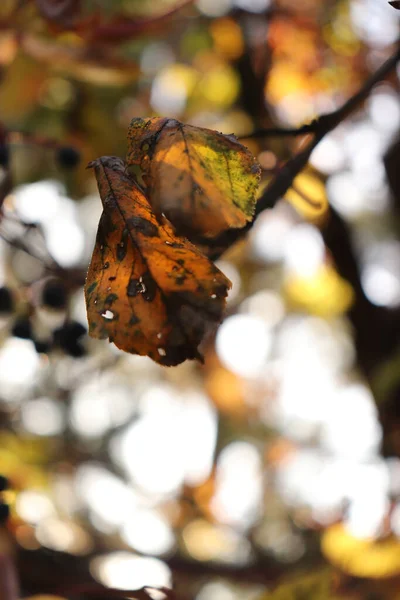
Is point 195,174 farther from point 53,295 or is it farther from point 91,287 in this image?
point 53,295

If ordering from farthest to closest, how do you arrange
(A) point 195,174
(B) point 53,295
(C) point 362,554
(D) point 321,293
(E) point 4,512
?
(D) point 321,293
(C) point 362,554
(B) point 53,295
(E) point 4,512
(A) point 195,174

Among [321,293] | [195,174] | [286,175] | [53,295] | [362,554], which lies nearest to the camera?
[195,174]

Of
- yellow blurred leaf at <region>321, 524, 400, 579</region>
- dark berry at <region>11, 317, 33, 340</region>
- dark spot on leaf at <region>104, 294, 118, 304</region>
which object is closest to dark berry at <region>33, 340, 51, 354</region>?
dark berry at <region>11, 317, 33, 340</region>

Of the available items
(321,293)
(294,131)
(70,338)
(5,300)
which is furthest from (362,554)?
(294,131)

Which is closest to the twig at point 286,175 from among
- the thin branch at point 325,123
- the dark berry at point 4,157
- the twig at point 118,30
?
the thin branch at point 325,123

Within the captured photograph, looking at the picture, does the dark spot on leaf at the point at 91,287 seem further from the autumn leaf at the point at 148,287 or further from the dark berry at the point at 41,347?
the dark berry at the point at 41,347

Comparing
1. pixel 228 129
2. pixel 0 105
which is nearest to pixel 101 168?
pixel 0 105

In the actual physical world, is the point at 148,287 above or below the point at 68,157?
above

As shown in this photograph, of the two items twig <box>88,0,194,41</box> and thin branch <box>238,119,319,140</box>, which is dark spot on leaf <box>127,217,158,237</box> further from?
twig <box>88,0,194,41</box>
